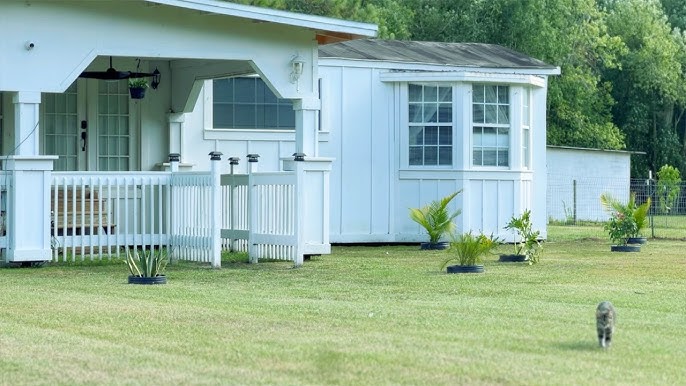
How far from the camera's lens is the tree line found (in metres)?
45.2

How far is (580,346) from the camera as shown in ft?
28.4

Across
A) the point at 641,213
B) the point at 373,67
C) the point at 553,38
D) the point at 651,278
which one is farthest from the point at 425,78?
the point at 553,38

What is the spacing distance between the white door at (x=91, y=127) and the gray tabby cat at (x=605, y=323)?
12.2 meters

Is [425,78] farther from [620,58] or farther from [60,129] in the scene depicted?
[620,58]

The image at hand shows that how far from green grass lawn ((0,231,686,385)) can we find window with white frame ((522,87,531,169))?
6.93 meters

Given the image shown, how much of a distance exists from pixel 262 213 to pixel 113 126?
3.64 metres

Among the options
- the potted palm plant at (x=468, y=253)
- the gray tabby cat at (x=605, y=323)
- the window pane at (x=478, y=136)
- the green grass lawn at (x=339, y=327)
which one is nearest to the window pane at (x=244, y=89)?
the window pane at (x=478, y=136)

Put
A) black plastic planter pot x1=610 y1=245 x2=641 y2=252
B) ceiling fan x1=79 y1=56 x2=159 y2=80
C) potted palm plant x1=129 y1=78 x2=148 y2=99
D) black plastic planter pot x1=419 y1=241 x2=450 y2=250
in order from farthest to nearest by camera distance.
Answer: black plastic planter pot x1=419 y1=241 x2=450 y2=250 < black plastic planter pot x1=610 y1=245 x2=641 y2=252 < potted palm plant x1=129 y1=78 x2=148 y2=99 < ceiling fan x1=79 y1=56 x2=159 y2=80

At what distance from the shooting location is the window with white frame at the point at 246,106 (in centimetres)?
2072

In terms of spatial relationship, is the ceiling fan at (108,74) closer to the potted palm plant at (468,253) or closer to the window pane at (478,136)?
the potted palm plant at (468,253)

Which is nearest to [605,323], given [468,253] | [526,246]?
[468,253]

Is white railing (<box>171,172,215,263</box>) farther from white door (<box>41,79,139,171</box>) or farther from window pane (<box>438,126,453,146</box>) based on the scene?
window pane (<box>438,126,453,146</box>)

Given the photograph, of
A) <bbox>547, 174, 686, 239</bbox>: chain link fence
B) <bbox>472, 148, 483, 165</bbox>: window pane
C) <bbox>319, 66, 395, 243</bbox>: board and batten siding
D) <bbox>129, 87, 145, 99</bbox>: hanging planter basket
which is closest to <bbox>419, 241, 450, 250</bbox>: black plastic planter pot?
<bbox>319, 66, 395, 243</bbox>: board and batten siding

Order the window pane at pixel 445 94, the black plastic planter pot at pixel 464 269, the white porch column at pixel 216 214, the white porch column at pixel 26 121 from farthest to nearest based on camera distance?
the window pane at pixel 445 94 → the white porch column at pixel 216 214 → the white porch column at pixel 26 121 → the black plastic planter pot at pixel 464 269
